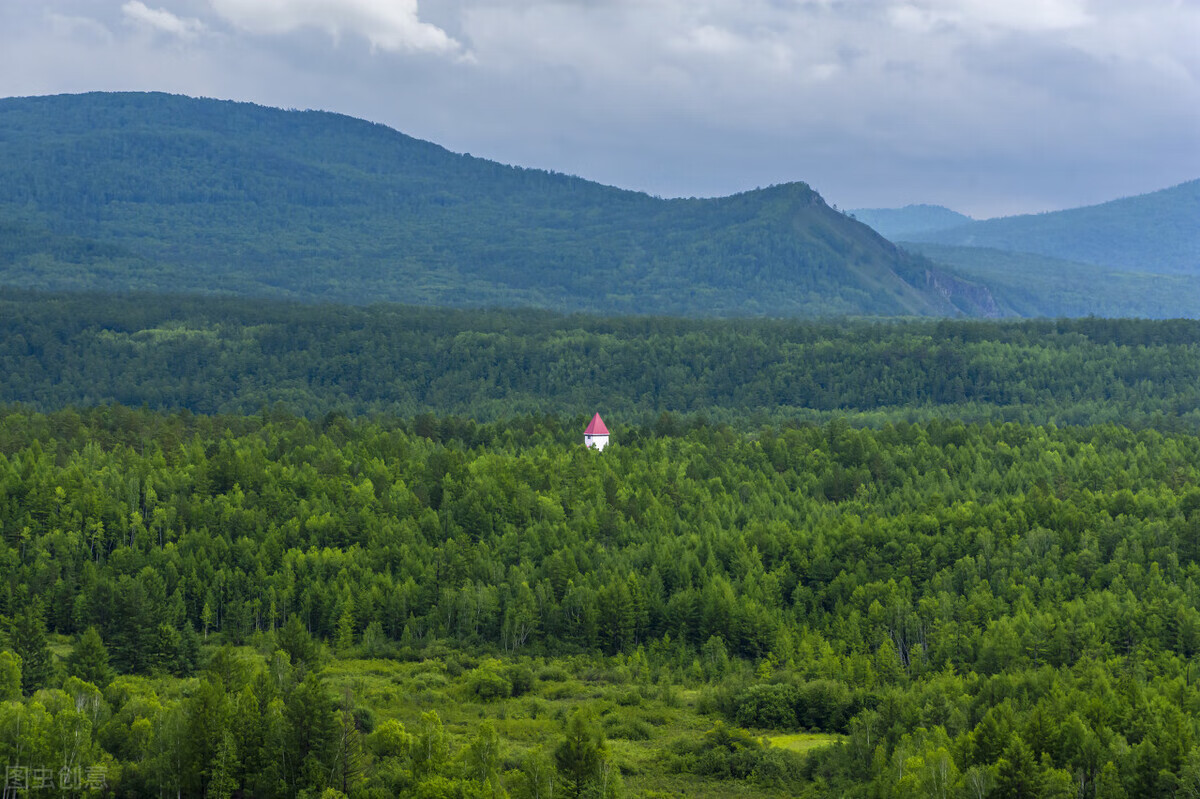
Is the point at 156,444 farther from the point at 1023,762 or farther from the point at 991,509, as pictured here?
the point at 1023,762

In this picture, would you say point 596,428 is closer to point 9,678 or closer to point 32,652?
point 32,652

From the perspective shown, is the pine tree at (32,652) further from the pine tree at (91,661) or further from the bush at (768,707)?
the bush at (768,707)

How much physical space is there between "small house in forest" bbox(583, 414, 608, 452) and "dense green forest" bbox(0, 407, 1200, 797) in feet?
11.9

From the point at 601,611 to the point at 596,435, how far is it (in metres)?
48.5

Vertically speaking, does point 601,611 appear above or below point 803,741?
above

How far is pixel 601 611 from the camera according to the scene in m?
111

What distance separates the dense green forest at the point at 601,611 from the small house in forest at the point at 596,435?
11.9ft

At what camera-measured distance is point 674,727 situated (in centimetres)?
8956

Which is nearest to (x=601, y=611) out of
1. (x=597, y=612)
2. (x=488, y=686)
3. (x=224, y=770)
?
(x=597, y=612)

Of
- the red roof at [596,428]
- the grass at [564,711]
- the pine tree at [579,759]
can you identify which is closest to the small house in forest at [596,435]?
the red roof at [596,428]

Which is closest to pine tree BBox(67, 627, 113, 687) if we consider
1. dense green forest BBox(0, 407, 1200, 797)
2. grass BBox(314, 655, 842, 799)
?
dense green forest BBox(0, 407, 1200, 797)

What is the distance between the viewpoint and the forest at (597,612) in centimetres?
7162

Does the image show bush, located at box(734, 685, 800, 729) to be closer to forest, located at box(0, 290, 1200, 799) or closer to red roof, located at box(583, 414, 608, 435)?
forest, located at box(0, 290, 1200, 799)

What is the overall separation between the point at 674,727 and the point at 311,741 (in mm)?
23796
